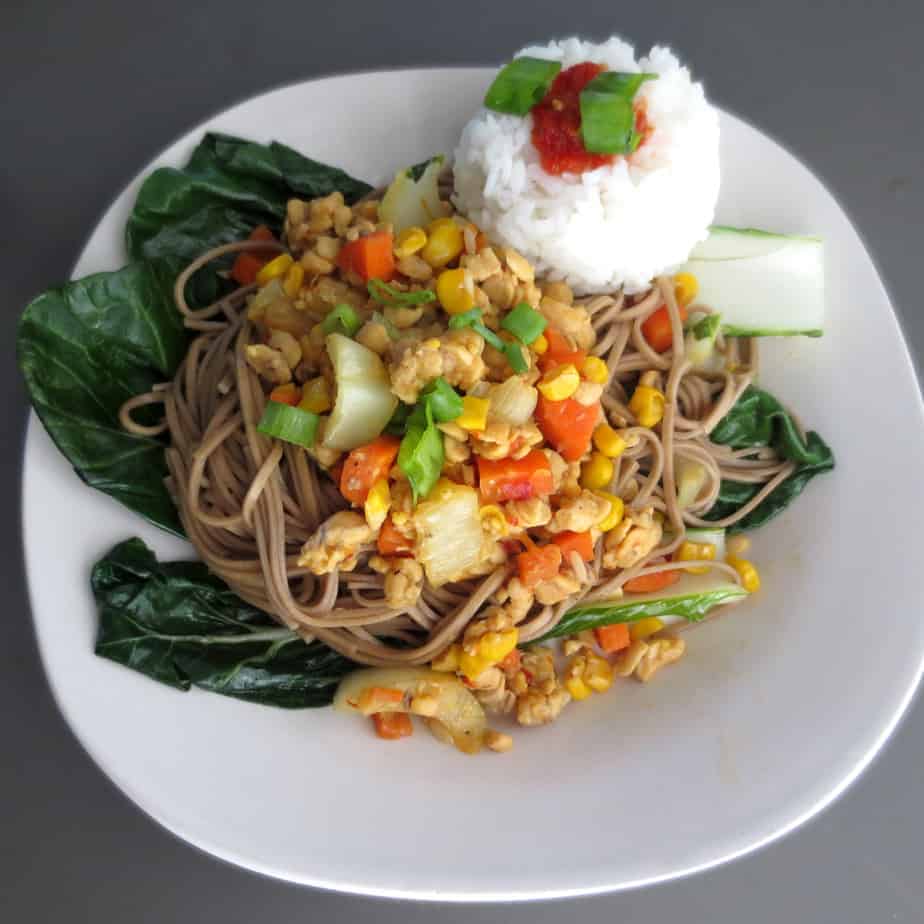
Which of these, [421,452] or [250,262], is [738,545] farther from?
[250,262]

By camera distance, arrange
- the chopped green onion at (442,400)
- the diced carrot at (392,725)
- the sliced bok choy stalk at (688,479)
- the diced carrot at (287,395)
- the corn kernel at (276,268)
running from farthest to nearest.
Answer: the sliced bok choy stalk at (688,479), the corn kernel at (276,268), the diced carrot at (392,725), the diced carrot at (287,395), the chopped green onion at (442,400)

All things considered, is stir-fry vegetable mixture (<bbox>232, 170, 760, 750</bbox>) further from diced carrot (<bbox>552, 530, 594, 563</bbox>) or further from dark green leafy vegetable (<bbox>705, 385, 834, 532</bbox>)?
dark green leafy vegetable (<bbox>705, 385, 834, 532</bbox>)

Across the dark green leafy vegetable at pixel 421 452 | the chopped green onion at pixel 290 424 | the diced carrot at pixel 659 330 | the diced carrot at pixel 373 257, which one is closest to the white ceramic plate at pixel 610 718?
the diced carrot at pixel 659 330

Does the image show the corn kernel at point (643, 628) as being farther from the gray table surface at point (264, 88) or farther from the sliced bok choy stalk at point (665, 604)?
the gray table surface at point (264, 88)

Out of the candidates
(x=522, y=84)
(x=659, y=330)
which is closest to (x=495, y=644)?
(x=659, y=330)

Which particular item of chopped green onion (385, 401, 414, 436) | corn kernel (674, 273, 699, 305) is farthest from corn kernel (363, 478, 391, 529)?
corn kernel (674, 273, 699, 305)
